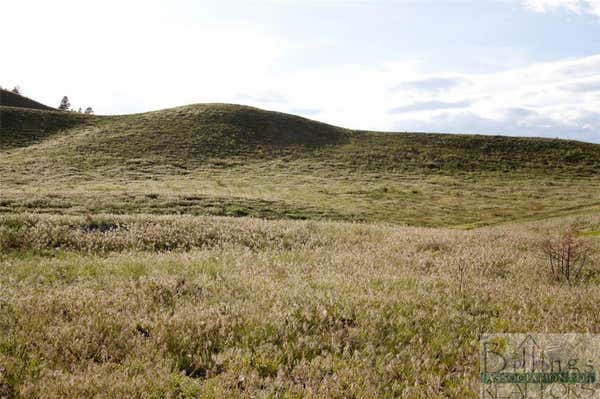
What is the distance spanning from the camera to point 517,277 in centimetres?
995

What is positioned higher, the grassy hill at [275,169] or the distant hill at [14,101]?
the distant hill at [14,101]

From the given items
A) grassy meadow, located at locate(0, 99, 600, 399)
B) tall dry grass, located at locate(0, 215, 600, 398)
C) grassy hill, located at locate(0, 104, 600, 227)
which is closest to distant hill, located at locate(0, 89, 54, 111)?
grassy hill, located at locate(0, 104, 600, 227)

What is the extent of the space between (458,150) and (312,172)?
103ft

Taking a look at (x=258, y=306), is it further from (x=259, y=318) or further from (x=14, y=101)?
(x=14, y=101)

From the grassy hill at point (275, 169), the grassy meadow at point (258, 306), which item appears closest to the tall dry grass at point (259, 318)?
Answer: the grassy meadow at point (258, 306)

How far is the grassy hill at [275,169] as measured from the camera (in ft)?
119

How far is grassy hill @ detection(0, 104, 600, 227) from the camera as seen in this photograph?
36.2 meters

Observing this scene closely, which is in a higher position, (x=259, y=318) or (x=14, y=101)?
(x=14, y=101)

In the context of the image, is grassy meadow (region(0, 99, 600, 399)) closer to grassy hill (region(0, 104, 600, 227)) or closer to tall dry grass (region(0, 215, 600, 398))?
tall dry grass (region(0, 215, 600, 398))

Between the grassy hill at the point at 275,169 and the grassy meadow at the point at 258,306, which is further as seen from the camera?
the grassy hill at the point at 275,169

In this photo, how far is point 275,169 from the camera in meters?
60.4

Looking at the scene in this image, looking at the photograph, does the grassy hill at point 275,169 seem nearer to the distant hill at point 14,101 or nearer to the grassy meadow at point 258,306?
the grassy meadow at point 258,306

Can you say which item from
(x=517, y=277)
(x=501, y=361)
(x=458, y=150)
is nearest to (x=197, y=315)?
(x=501, y=361)

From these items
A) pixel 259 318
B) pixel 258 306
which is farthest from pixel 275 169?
pixel 259 318
